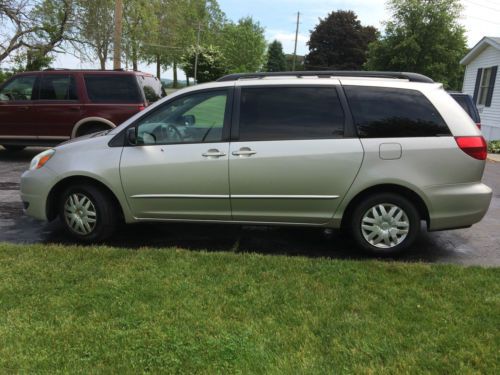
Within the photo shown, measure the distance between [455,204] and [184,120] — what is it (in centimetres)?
284

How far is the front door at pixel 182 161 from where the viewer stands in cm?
464

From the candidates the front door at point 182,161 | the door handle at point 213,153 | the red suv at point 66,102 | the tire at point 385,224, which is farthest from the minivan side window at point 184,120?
the red suv at point 66,102

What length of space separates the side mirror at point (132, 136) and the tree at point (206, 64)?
153 feet

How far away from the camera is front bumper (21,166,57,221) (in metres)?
4.91

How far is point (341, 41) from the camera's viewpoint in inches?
2384

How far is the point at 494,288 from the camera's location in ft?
12.7

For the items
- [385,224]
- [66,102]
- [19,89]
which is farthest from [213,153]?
[19,89]

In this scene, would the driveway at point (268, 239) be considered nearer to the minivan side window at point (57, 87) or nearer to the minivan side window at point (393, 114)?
the minivan side window at point (393, 114)

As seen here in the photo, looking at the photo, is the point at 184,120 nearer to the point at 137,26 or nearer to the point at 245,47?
the point at 137,26

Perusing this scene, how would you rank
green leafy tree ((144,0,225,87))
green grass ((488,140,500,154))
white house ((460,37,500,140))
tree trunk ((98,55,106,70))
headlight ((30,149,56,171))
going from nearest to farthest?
1. headlight ((30,149,56,171))
2. green grass ((488,140,500,154))
3. white house ((460,37,500,140))
4. tree trunk ((98,55,106,70))
5. green leafy tree ((144,0,225,87))

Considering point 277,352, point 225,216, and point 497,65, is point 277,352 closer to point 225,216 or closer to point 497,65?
point 225,216

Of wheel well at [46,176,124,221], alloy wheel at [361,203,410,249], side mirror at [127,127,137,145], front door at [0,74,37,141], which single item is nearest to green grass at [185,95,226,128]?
side mirror at [127,127,137,145]

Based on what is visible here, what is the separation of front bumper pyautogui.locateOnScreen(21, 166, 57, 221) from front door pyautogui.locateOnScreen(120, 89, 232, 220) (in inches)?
33.4

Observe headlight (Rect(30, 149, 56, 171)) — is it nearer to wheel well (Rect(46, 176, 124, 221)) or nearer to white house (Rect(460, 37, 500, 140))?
wheel well (Rect(46, 176, 124, 221))
